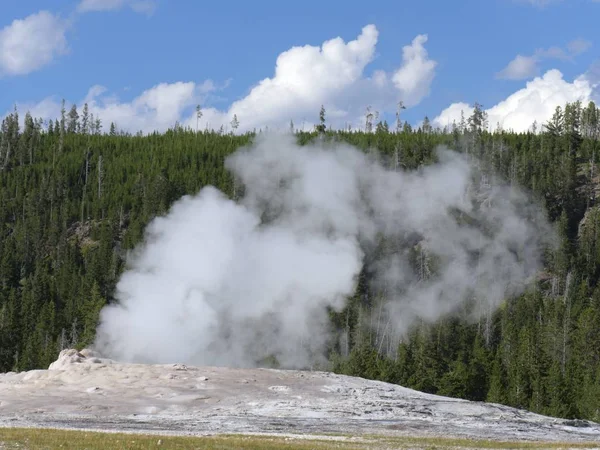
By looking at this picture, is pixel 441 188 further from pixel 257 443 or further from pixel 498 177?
pixel 257 443

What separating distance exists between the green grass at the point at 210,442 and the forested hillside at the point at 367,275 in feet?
151

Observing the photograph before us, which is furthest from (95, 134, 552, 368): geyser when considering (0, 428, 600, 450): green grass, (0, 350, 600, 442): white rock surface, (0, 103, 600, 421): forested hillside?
(0, 428, 600, 450): green grass

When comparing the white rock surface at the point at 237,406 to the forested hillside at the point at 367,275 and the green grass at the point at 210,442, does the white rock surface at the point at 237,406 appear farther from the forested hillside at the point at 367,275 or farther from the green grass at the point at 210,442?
the forested hillside at the point at 367,275

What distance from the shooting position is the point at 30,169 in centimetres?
19538

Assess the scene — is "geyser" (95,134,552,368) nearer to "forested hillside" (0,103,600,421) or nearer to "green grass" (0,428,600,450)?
"forested hillside" (0,103,600,421)

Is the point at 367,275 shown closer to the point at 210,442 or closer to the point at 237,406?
the point at 237,406

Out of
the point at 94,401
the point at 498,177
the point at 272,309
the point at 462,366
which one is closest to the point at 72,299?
the point at 272,309

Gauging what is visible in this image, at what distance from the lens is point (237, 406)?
48688 millimetres

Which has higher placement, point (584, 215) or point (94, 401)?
point (584, 215)

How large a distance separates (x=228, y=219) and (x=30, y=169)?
114921mm

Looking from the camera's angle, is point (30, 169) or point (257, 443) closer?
point (257, 443)

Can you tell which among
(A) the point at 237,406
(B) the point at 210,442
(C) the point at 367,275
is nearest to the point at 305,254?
(C) the point at 367,275

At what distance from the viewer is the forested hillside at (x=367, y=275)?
91.8 meters

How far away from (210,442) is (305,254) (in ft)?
252
